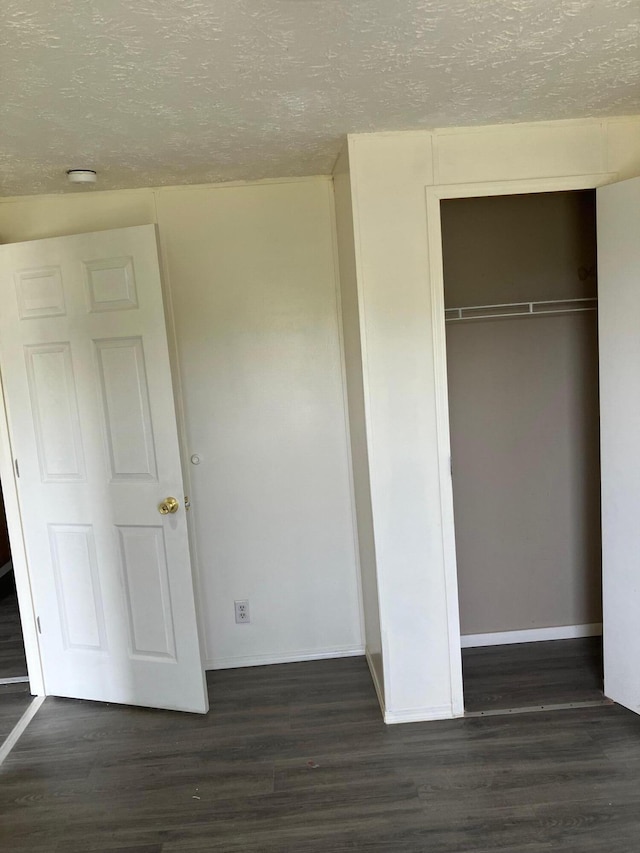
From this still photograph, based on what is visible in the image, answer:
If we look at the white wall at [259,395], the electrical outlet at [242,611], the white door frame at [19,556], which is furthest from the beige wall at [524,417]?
the white door frame at [19,556]

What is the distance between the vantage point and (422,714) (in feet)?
8.00

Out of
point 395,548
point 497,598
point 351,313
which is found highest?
point 351,313

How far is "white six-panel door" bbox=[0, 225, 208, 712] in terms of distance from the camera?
247 centimetres

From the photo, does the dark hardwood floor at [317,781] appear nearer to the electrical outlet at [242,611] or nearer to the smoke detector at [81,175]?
the electrical outlet at [242,611]

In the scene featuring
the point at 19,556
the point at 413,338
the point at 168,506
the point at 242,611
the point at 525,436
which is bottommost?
the point at 242,611

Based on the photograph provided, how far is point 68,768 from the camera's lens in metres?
2.33

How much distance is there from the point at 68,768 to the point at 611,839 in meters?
1.93

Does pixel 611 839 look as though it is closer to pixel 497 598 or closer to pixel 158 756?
pixel 497 598

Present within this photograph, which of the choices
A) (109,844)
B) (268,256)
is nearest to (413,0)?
(268,256)

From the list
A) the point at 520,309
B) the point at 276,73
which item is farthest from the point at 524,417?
the point at 276,73

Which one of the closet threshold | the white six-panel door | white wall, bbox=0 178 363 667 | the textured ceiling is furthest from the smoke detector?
the closet threshold

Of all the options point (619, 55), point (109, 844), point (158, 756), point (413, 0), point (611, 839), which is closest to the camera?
point (413, 0)

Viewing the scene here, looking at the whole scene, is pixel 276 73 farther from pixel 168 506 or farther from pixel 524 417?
pixel 524 417

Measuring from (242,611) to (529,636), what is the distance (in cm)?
144
